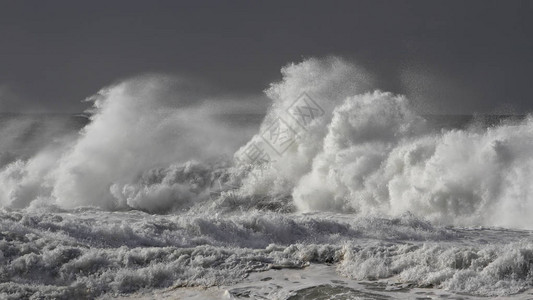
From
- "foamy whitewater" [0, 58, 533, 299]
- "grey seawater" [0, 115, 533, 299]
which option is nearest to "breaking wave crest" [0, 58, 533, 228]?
"foamy whitewater" [0, 58, 533, 299]

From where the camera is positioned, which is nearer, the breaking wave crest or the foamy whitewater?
the foamy whitewater

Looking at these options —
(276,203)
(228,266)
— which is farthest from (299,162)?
(228,266)

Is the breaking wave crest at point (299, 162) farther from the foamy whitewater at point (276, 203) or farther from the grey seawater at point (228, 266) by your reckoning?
the grey seawater at point (228, 266)

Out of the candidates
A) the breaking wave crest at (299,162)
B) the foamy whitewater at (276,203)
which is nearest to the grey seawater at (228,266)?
the foamy whitewater at (276,203)

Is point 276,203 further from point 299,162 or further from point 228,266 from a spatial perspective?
point 228,266

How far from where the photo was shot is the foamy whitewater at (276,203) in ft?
27.1

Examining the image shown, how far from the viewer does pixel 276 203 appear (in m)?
19.2

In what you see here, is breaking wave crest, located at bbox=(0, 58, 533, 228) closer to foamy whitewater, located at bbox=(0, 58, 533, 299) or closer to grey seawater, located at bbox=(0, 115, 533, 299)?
foamy whitewater, located at bbox=(0, 58, 533, 299)

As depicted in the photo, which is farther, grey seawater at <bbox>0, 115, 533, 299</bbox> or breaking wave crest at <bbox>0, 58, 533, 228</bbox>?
breaking wave crest at <bbox>0, 58, 533, 228</bbox>

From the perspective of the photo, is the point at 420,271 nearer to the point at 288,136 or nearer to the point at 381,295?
the point at 381,295

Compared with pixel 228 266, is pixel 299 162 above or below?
above

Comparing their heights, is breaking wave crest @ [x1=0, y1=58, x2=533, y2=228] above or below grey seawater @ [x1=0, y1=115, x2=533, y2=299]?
above

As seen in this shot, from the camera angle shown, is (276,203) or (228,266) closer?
(228,266)

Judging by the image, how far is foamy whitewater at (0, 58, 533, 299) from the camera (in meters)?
8.25
